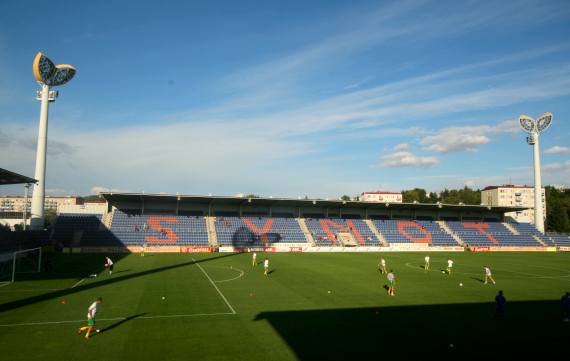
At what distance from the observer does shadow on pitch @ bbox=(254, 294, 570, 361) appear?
1472 cm

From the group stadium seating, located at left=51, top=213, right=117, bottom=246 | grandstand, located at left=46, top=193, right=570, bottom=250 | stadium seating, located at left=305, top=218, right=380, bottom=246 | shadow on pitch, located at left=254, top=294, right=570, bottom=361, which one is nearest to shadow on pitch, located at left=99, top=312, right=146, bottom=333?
shadow on pitch, located at left=254, top=294, right=570, bottom=361

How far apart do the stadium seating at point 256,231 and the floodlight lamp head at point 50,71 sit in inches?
1236

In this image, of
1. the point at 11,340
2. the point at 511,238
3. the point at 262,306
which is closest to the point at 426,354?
the point at 262,306

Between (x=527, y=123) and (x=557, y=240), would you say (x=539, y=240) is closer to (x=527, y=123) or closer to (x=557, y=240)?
(x=557, y=240)

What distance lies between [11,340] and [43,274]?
19.6 meters

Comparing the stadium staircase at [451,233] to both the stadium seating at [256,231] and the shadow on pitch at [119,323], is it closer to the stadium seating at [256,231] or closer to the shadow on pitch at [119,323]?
the stadium seating at [256,231]

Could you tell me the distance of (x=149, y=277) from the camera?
31312 millimetres

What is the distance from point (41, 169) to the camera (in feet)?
169

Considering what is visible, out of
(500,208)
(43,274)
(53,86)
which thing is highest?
(53,86)

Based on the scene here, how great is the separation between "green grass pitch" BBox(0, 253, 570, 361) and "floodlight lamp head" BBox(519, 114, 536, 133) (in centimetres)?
5547

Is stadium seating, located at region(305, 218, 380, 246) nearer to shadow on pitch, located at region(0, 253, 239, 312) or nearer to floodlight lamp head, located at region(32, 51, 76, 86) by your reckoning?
shadow on pitch, located at region(0, 253, 239, 312)

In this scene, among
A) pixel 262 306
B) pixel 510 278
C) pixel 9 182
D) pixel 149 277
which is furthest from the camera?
pixel 9 182

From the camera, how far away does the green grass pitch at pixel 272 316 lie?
14.7 meters

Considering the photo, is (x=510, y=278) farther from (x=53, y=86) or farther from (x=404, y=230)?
(x=53, y=86)
